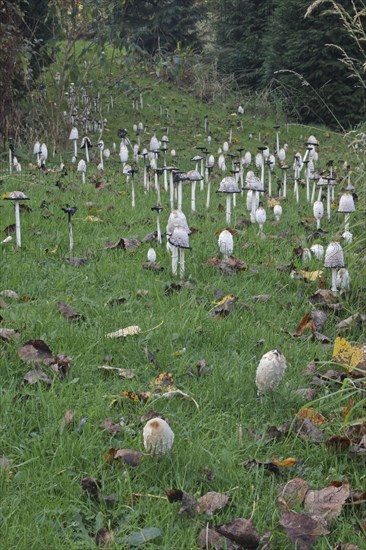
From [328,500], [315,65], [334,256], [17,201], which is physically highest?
[315,65]

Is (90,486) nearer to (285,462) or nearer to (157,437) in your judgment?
(157,437)

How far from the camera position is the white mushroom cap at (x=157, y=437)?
2.09m

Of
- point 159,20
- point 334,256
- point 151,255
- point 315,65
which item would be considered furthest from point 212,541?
point 159,20

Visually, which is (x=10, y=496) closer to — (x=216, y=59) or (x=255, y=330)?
(x=255, y=330)

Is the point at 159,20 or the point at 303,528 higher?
the point at 159,20

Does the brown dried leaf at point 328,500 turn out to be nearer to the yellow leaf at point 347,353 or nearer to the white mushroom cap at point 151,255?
the yellow leaf at point 347,353

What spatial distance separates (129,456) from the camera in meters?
2.12

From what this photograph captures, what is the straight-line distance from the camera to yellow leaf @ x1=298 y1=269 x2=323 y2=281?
156 inches

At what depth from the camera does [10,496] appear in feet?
6.29

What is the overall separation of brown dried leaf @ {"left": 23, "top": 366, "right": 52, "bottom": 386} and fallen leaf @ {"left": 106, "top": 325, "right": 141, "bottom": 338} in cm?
49

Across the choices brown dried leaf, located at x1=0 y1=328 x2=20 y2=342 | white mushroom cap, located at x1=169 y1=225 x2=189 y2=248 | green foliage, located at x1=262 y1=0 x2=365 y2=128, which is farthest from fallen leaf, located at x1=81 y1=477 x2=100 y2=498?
green foliage, located at x1=262 y1=0 x2=365 y2=128

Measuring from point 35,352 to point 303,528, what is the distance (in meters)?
1.31

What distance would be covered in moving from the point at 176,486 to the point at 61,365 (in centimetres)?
82

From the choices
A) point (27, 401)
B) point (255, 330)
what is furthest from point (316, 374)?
point (27, 401)
